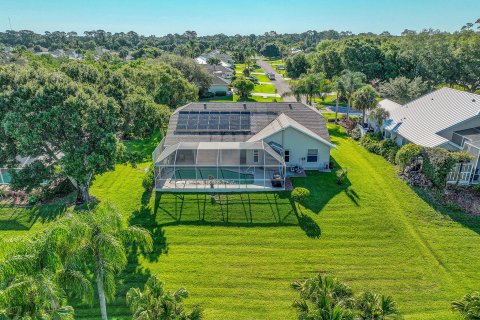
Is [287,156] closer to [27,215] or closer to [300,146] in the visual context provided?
[300,146]

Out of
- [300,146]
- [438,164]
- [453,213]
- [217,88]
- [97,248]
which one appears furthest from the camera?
[217,88]

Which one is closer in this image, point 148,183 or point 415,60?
point 148,183

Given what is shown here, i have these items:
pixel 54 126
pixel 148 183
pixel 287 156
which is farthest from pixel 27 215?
pixel 287 156

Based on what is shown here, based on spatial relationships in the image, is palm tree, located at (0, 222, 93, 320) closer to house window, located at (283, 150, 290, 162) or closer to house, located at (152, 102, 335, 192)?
house, located at (152, 102, 335, 192)

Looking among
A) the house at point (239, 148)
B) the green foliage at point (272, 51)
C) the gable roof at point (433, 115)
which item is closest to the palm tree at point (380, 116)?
the gable roof at point (433, 115)

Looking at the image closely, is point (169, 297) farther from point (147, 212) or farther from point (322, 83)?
point (322, 83)

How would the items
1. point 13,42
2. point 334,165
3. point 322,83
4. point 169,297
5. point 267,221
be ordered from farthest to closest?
point 13,42 < point 322,83 < point 334,165 < point 267,221 < point 169,297

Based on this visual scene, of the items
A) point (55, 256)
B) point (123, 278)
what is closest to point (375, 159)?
point (123, 278)
